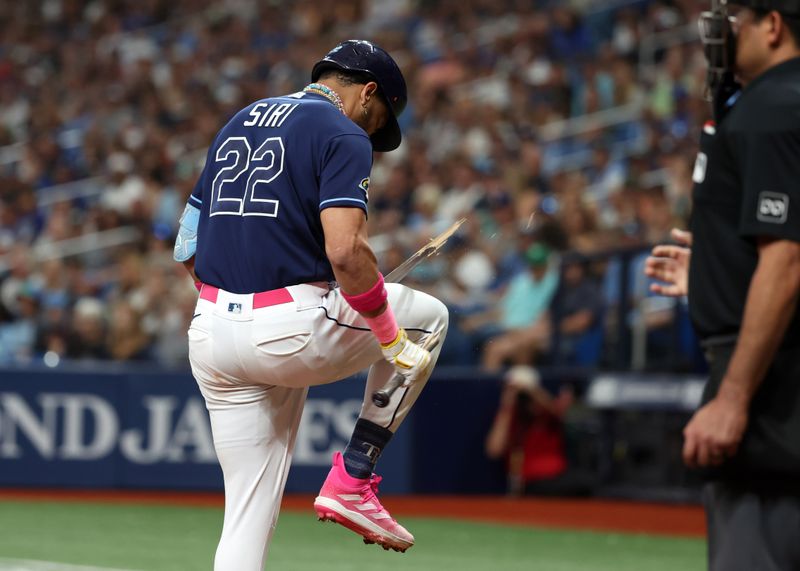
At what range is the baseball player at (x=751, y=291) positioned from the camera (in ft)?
10.5

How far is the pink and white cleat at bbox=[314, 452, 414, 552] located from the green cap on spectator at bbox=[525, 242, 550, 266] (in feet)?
22.0

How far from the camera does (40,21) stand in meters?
22.7

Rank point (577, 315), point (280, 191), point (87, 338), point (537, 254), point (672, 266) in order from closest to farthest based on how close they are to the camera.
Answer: point (672, 266), point (280, 191), point (537, 254), point (577, 315), point (87, 338)

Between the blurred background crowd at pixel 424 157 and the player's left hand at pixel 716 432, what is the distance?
4.90 m

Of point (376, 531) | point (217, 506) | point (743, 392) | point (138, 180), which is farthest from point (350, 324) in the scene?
point (138, 180)

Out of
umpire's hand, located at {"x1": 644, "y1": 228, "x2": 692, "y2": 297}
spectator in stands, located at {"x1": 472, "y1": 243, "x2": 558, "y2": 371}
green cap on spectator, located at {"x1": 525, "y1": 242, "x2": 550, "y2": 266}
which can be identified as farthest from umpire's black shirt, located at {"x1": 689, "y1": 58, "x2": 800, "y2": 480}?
green cap on spectator, located at {"x1": 525, "y1": 242, "x2": 550, "y2": 266}

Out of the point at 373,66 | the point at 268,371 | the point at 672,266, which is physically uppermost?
the point at 373,66

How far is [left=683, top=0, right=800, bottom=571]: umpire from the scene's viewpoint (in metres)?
3.21

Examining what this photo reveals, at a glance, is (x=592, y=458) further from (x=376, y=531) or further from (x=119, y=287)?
(x=376, y=531)

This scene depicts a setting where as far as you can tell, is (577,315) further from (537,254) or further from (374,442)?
(374,442)

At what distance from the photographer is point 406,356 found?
4582mm

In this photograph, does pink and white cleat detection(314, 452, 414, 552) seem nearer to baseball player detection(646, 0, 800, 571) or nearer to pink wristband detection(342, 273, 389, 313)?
pink wristband detection(342, 273, 389, 313)

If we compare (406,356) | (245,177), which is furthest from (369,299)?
(245,177)

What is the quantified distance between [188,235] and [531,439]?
23.5ft
